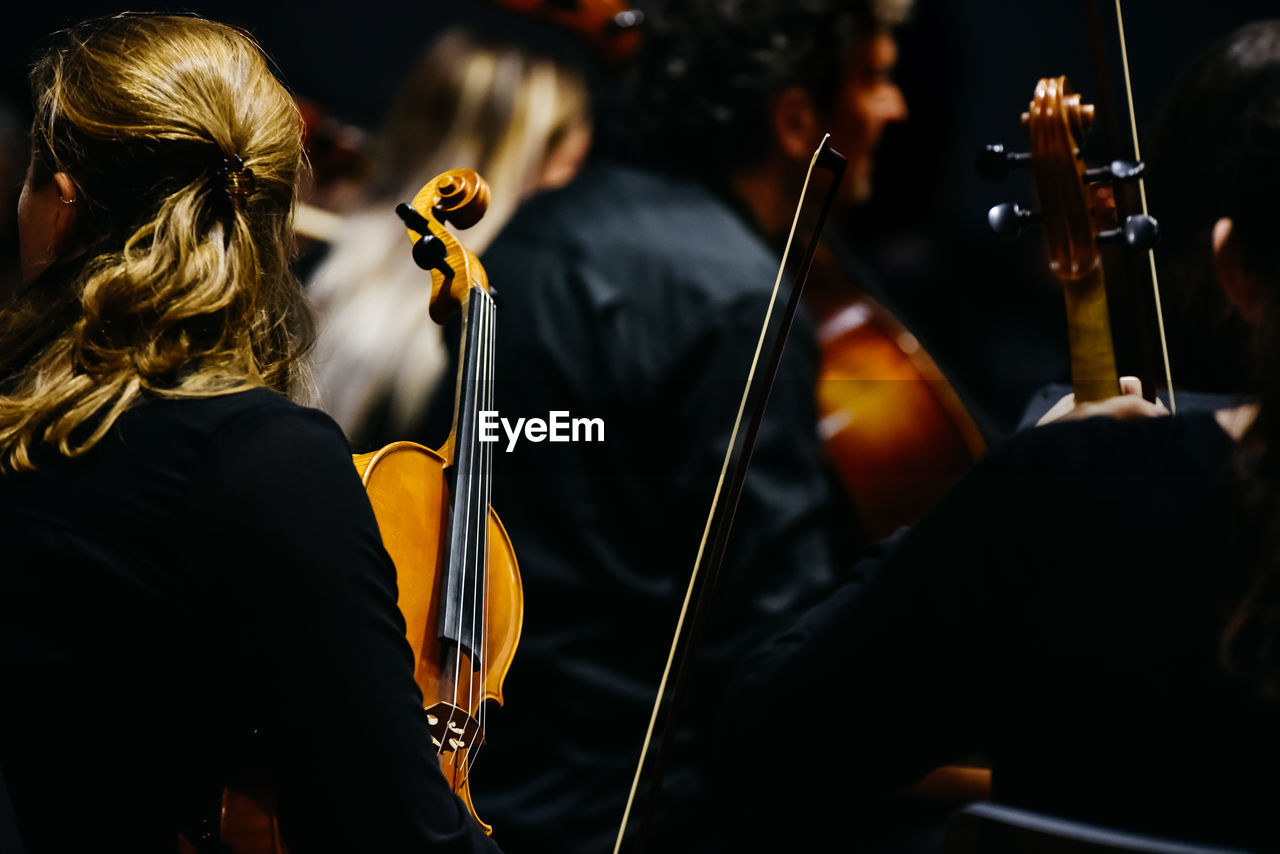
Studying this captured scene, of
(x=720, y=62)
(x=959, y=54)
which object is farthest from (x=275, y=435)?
(x=959, y=54)

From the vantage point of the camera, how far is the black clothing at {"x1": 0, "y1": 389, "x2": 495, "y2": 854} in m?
0.91

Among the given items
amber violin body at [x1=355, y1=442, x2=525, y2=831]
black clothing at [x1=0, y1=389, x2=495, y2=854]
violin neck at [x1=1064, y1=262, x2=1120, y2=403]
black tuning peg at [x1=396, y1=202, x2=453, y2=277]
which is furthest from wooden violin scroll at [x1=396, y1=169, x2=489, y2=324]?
violin neck at [x1=1064, y1=262, x2=1120, y2=403]

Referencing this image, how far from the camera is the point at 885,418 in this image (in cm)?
165

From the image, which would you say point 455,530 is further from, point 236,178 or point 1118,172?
point 1118,172

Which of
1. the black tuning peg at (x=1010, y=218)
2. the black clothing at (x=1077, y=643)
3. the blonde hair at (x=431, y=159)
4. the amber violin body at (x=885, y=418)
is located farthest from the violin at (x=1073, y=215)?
the blonde hair at (x=431, y=159)

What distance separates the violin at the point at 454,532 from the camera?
42.1 inches

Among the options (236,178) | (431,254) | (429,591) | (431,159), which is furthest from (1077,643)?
(431,159)

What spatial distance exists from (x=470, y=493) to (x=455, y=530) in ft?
0.14

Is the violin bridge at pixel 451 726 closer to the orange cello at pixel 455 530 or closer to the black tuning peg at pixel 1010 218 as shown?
the orange cello at pixel 455 530

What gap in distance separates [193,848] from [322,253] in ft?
3.38

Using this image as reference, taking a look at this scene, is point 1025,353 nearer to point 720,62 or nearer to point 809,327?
point 809,327

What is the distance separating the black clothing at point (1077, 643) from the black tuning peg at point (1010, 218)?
200mm

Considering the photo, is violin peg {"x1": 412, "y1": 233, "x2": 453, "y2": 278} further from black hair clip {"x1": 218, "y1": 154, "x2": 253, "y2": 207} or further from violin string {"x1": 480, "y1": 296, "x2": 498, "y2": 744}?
black hair clip {"x1": 218, "y1": 154, "x2": 253, "y2": 207}

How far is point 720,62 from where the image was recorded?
165 cm
